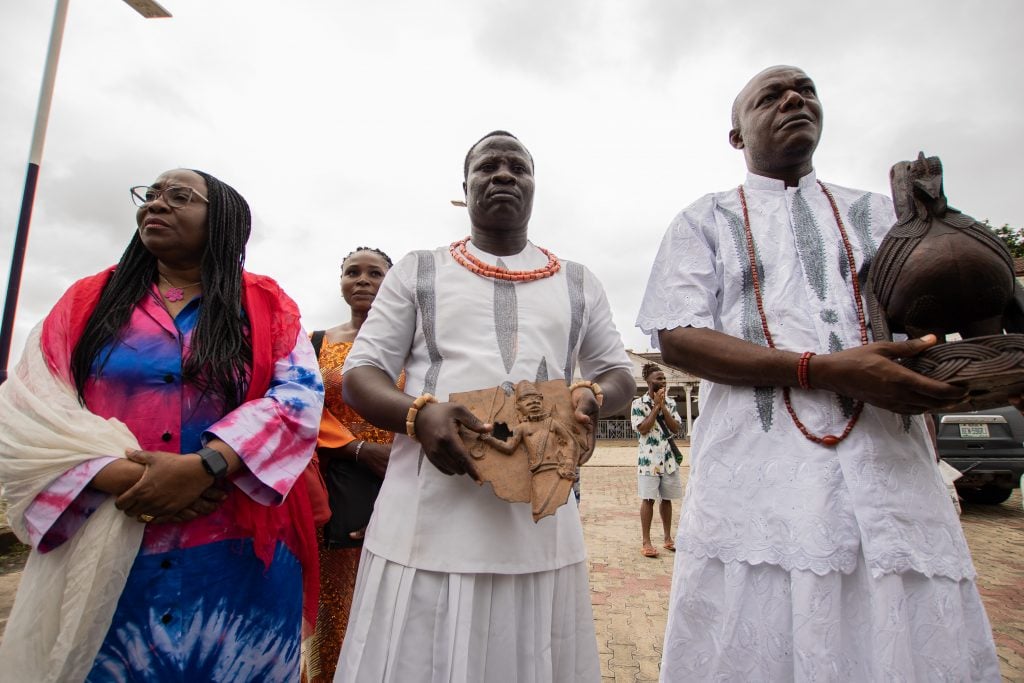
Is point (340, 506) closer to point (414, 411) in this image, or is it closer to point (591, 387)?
point (414, 411)

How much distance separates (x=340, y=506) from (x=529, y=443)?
150cm

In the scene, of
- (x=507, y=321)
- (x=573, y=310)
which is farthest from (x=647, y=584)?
(x=507, y=321)

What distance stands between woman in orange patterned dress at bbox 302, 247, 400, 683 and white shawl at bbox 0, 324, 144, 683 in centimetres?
112

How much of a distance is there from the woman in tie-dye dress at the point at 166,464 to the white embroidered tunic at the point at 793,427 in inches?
46.5

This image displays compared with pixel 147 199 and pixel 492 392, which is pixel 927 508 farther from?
pixel 147 199

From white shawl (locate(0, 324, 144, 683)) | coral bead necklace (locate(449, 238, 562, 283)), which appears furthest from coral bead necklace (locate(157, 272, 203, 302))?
coral bead necklace (locate(449, 238, 562, 283))

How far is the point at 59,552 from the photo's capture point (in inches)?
60.1

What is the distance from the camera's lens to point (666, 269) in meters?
1.65

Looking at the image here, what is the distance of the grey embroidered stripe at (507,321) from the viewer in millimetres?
1671

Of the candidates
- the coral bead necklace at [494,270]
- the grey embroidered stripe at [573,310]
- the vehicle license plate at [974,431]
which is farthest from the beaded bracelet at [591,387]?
the vehicle license plate at [974,431]

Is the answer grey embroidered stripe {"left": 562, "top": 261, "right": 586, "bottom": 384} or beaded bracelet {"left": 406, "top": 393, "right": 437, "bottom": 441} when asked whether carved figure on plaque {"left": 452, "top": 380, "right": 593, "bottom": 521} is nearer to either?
beaded bracelet {"left": 406, "top": 393, "right": 437, "bottom": 441}

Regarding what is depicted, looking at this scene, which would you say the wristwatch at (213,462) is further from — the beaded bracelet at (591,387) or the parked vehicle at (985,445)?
the parked vehicle at (985,445)

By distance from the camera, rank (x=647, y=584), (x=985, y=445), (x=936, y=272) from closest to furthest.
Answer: (x=936, y=272) < (x=647, y=584) < (x=985, y=445)

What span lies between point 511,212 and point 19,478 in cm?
153
